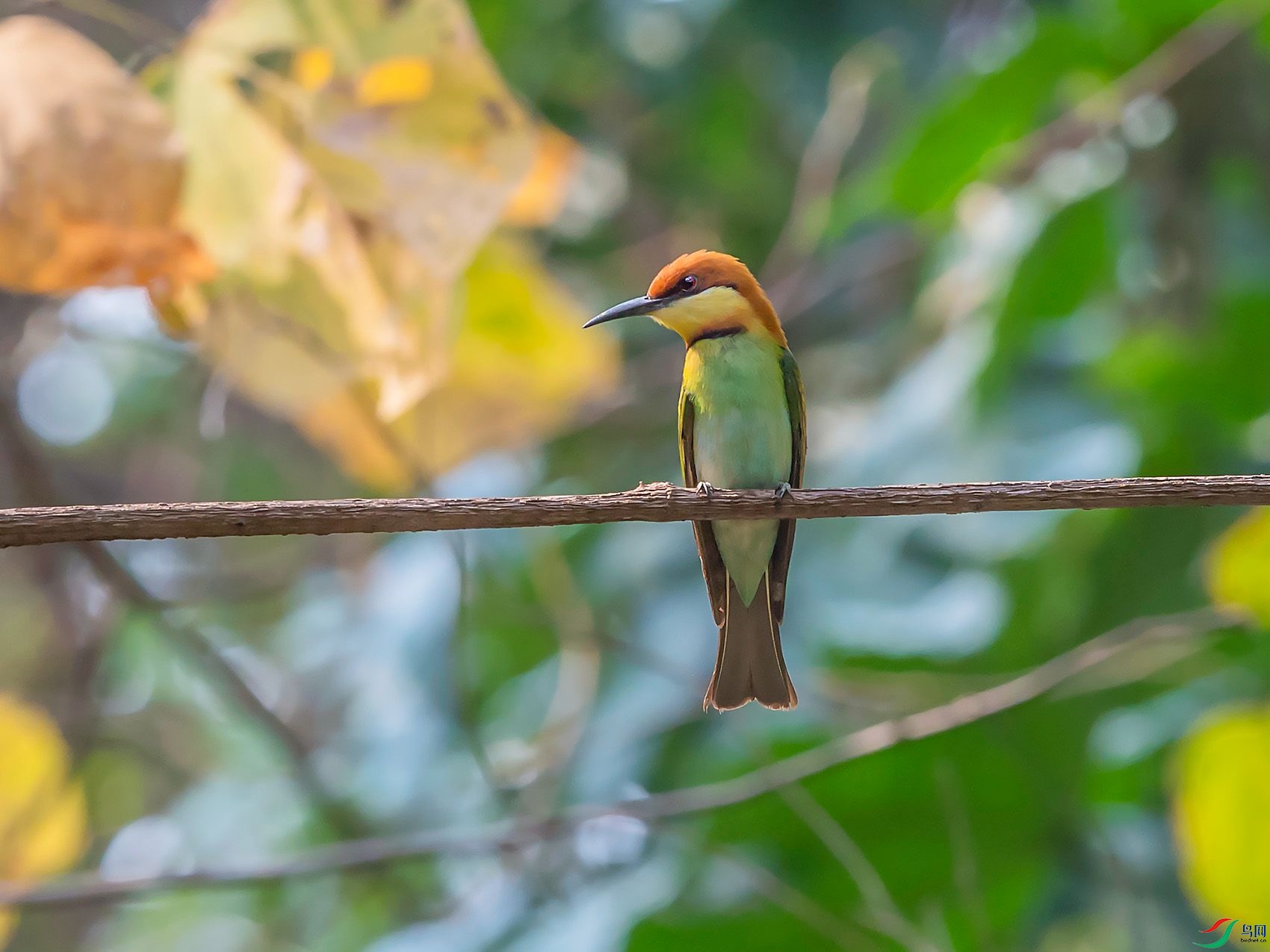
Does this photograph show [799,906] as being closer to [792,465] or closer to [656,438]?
[792,465]

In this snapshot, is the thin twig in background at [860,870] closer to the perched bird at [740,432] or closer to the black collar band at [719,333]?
the perched bird at [740,432]

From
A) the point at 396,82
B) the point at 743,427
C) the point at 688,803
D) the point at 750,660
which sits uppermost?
the point at 396,82

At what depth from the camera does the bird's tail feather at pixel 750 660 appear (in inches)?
86.1

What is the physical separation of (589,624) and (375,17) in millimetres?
1697

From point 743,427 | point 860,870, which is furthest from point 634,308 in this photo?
point 860,870

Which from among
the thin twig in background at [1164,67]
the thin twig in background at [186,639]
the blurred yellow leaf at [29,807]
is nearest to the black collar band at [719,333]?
the thin twig in background at [186,639]

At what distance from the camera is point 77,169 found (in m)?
1.94

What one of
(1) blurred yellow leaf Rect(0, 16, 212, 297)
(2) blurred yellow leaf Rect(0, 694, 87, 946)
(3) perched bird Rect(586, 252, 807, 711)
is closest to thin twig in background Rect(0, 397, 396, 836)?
(2) blurred yellow leaf Rect(0, 694, 87, 946)

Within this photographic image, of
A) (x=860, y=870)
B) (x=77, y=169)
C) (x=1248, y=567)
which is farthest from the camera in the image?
(x=1248, y=567)

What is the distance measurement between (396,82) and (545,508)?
1.16 metres

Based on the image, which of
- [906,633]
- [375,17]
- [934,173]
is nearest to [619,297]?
[934,173]

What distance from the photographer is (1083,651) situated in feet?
7.91

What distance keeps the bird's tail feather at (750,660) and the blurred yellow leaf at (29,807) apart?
1.69 meters

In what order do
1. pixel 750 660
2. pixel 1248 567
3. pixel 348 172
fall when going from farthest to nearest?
pixel 1248 567
pixel 750 660
pixel 348 172
